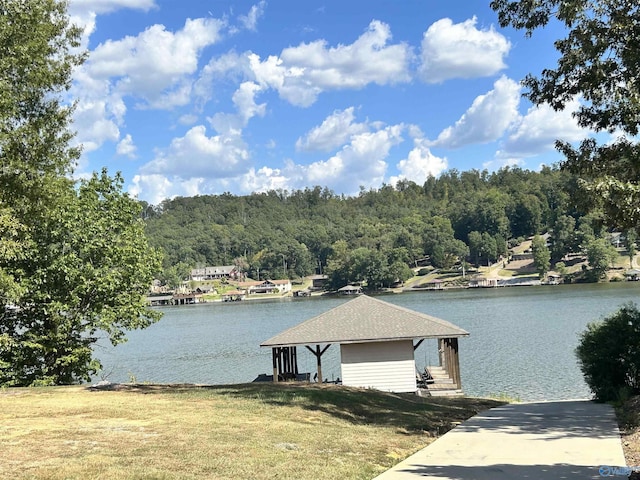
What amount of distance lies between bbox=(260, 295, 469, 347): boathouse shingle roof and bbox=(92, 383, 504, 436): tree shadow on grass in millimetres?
4802

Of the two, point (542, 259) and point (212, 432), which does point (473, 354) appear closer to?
point (212, 432)

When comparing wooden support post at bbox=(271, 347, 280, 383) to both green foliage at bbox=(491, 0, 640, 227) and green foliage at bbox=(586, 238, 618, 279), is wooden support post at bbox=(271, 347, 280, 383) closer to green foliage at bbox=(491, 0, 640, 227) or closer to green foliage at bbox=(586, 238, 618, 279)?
green foliage at bbox=(491, 0, 640, 227)

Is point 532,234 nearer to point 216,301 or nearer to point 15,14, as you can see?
point 216,301

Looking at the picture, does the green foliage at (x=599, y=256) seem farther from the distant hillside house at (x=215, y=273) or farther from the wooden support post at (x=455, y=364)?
the wooden support post at (x=455, y=364)

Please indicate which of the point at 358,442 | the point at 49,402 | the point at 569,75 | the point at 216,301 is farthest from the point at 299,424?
the point at 216,301

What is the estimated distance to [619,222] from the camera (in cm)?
1055

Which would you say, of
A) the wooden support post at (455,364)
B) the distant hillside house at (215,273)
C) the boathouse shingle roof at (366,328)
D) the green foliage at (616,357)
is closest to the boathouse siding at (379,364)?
the boathouse shingle roof at (366,328)

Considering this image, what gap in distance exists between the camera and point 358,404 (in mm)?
14492

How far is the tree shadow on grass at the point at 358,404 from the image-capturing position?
12.7m

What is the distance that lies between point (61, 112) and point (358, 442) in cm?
1242

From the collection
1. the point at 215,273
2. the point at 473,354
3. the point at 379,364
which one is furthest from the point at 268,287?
the point at 379,364

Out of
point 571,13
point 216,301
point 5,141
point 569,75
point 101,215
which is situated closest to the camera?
point 571,13

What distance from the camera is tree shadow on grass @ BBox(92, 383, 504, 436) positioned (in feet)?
41.7

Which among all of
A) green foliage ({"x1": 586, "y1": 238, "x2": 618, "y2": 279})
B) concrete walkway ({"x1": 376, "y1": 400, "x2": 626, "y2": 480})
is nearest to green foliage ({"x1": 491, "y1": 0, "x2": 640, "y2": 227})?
concrete walkway ({"x1": 376, "y1": 400, "x2": 626, "y2": 480})
